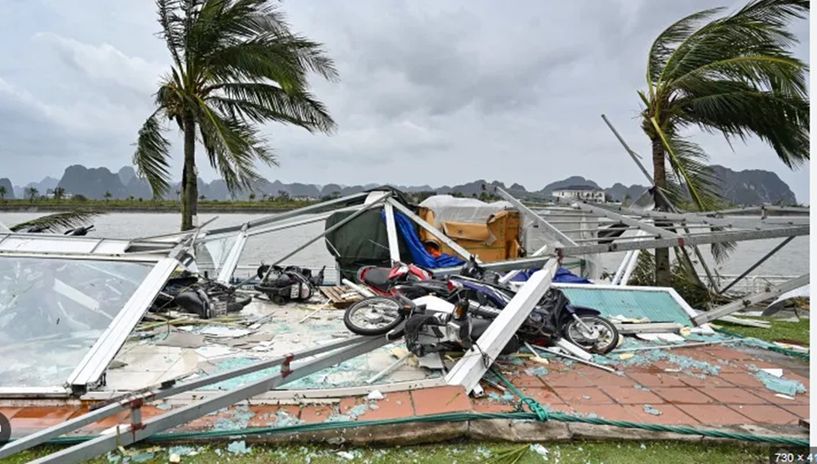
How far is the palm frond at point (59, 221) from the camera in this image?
8180mm

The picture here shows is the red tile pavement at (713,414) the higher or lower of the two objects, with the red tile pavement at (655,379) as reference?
higher

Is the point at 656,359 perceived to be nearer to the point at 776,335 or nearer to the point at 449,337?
the point at 449,337

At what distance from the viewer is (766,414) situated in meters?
3.26

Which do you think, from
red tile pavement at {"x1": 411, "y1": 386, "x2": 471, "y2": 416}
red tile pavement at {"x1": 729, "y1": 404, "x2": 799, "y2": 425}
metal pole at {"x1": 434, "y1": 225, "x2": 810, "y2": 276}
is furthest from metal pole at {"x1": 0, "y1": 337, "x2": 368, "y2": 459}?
red tile pavement at {"x1": 729, "y1": 404, "x2": 799, "y2": 425}

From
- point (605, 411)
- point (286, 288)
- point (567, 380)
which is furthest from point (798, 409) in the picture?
point (286, 288)

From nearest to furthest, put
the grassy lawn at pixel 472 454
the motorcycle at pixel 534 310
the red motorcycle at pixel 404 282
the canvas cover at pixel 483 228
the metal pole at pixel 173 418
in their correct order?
the metal pole at pixel 173 418
the grassy lawn at pixel 472 454
the motorcycle at pixel 534 310
the red motorcycle at pixel 404 282
the canvas cover at pixel 483 228

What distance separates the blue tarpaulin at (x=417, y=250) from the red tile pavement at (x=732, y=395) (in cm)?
517

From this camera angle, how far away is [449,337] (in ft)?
13.0

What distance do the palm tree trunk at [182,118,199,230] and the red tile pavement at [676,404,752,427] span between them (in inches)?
351

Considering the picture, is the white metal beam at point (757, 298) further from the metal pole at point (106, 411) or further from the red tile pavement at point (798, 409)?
the metal pole at point (106, 411)

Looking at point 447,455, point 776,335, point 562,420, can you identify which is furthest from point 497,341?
point 776,335

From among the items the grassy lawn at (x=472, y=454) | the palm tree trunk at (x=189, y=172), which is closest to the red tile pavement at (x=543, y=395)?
the grassy lawn at (x=472, y=454)

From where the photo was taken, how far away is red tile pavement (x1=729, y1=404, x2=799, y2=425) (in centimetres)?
314

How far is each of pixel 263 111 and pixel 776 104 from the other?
31.1 feet
